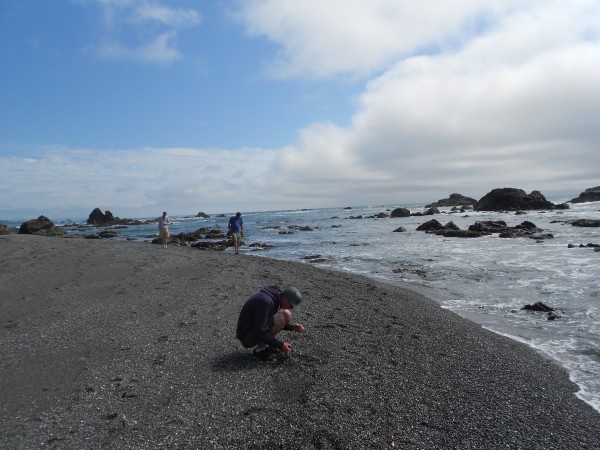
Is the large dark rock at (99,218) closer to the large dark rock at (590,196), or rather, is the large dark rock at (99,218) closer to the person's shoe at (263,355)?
the person's shoe at (263,355)

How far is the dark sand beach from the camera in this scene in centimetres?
423

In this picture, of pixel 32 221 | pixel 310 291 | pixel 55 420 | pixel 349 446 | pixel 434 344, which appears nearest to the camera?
pixel 349 446

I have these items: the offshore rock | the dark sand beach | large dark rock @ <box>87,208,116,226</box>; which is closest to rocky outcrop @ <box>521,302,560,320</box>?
the offshore rock

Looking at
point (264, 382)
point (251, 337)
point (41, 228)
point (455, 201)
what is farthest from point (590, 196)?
point (264, 382)

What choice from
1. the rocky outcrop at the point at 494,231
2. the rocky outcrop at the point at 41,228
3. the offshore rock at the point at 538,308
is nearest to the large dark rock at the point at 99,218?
the rocky outcrop at the point at 41,228

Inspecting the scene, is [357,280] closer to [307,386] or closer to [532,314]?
[532,314]

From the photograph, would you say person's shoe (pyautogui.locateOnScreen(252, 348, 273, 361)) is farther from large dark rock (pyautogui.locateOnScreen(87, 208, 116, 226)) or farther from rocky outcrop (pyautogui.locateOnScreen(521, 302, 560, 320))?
large dark rock (pyautogui.locateOnScreen(87, 208, 116, 226))

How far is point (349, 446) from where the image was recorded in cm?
401

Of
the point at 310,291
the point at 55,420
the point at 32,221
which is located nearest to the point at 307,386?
the point at 55,420

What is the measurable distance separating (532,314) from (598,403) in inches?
203

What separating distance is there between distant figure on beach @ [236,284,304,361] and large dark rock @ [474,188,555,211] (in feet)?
263

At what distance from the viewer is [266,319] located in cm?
586

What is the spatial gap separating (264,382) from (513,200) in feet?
269

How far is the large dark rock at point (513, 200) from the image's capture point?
7300 centimetres
